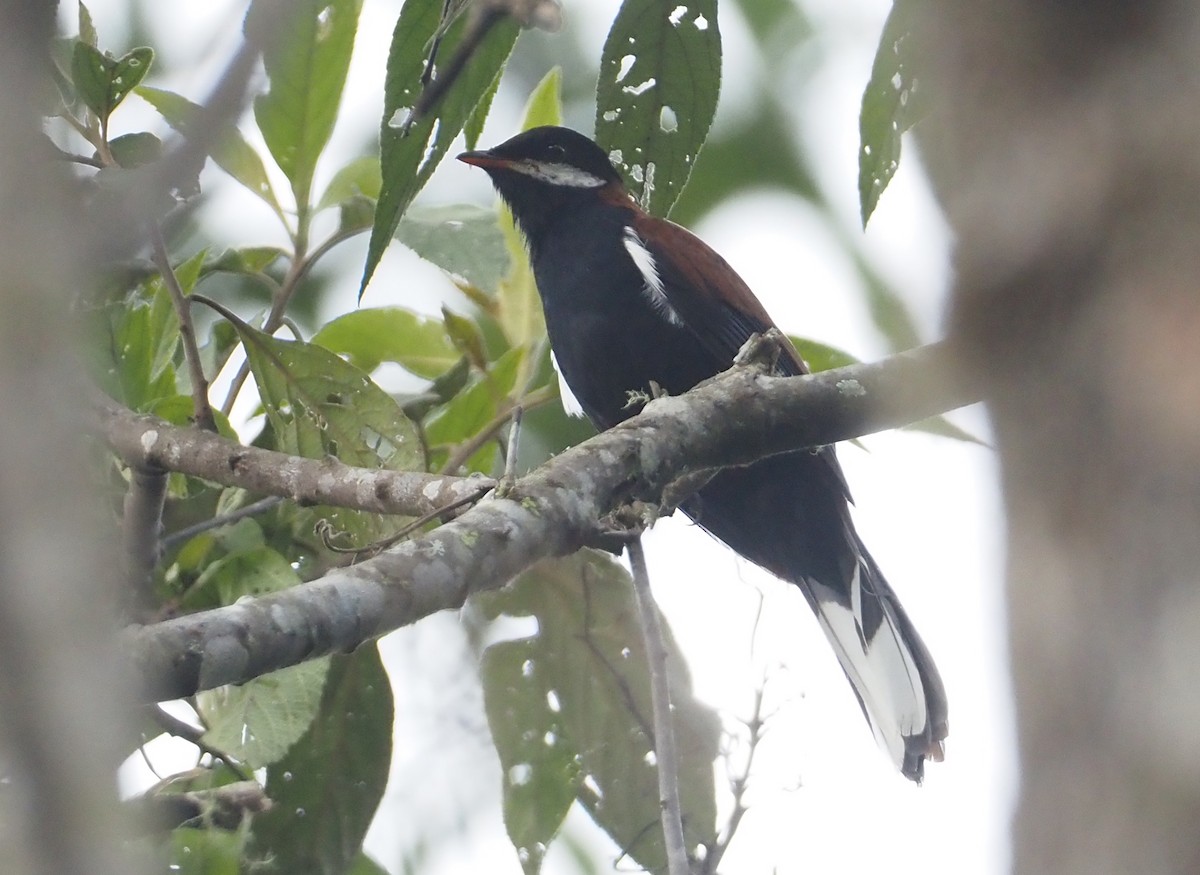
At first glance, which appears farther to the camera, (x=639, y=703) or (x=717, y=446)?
(x=639, y=703)

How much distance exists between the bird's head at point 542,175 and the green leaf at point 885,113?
5.90 feet

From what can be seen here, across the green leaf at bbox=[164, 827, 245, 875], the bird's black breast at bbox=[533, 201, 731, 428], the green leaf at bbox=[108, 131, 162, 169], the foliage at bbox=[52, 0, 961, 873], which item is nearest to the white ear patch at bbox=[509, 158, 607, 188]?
the bird's black breast at bbox=[533, 201, 731, 428]

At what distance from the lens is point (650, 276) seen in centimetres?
375

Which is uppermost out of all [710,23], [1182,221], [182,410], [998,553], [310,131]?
[310,131]

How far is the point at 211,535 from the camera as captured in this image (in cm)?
265

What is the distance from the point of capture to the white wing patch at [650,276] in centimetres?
367

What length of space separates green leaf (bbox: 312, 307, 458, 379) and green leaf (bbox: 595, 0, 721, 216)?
2.58 ft

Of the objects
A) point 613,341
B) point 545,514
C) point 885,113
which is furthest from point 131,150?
point 613,341

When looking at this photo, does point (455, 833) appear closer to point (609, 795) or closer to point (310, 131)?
point (609, 795)

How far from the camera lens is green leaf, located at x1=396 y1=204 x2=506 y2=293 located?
9.24 ft

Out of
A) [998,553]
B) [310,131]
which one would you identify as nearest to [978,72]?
[998,553]

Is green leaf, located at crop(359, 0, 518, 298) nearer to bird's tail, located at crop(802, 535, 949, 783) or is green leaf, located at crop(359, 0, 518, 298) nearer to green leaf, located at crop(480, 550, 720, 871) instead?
green leaf, located at crop(480, 550, 720, 871)

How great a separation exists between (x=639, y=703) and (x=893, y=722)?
1.06 m

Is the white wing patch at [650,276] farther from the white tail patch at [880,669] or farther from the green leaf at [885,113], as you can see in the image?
the green leaf at [885,113]
